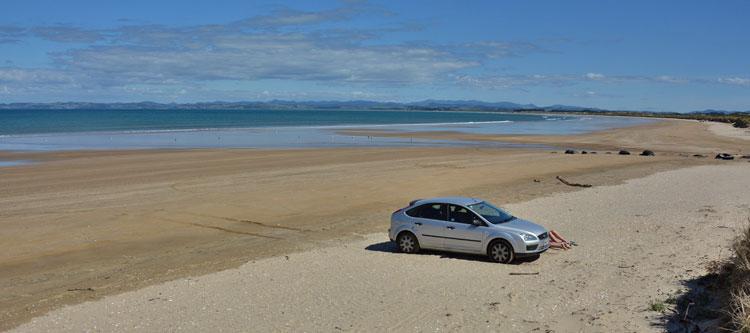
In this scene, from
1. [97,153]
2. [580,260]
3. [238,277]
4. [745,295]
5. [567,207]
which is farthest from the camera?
[97,153]

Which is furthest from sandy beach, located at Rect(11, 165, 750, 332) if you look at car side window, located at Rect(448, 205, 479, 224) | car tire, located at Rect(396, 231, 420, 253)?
car side window, located at Rect(448, 205, 479, 224)

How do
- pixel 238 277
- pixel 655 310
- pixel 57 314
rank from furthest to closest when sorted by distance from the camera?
pixel 238 277 → pixel 57 314 → pixel 655 310

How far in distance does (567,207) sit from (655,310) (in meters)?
12.9

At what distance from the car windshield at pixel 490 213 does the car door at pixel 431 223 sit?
0.75 metres

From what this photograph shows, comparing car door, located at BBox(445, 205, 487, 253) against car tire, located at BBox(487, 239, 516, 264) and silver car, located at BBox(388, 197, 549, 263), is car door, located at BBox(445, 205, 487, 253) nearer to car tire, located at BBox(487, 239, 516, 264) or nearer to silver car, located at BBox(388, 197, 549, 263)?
silver car, located at BBox(388, 197, 549, 263)

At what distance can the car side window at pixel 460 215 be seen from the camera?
16.2 m

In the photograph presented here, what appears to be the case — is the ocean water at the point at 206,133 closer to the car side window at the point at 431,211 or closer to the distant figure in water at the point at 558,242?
the car side window at the point at 431,211

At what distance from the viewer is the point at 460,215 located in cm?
1639

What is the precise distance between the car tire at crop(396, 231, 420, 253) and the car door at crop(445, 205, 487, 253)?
0.82 metres

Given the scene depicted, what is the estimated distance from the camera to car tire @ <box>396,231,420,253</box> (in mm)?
16734

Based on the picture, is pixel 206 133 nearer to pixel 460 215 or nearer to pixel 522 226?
pixel 460 215

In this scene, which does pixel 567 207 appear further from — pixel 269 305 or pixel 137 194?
pixel 137 194

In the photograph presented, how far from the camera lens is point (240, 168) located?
36719 millimetres

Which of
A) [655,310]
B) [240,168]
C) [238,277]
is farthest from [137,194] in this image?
[655,310]
